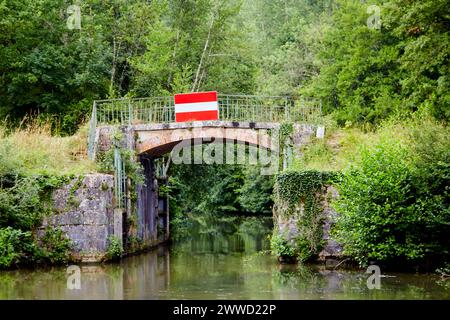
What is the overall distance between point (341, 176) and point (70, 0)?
1505 centimetres

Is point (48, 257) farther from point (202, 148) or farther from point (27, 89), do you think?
point (202, 148)

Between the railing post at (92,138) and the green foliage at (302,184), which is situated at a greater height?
the railing post at (92,138)

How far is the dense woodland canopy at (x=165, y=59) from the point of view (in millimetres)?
24406

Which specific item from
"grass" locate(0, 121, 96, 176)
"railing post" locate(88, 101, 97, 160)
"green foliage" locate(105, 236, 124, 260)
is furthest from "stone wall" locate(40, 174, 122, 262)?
"railing post" locate(88, 101, 97, 160)

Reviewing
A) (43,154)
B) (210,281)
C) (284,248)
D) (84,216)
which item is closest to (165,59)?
(43,154)

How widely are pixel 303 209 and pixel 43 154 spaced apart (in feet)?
25.1

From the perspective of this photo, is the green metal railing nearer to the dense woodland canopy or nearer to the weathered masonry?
the weathered masonry

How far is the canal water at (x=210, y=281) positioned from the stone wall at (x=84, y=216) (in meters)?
0.60

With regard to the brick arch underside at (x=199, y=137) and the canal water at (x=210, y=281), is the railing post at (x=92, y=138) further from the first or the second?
the canal water at (x=210, y=281)

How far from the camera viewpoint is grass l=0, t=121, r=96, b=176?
724 inches

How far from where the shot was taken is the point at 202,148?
2944 centimetres

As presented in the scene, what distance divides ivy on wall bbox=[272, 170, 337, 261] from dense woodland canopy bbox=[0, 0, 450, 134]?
4.67 m

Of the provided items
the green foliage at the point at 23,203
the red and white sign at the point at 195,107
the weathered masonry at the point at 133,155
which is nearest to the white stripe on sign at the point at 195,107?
the red and white sign at the point at 195,107

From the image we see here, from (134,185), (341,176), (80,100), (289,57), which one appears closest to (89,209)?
(134,185)
